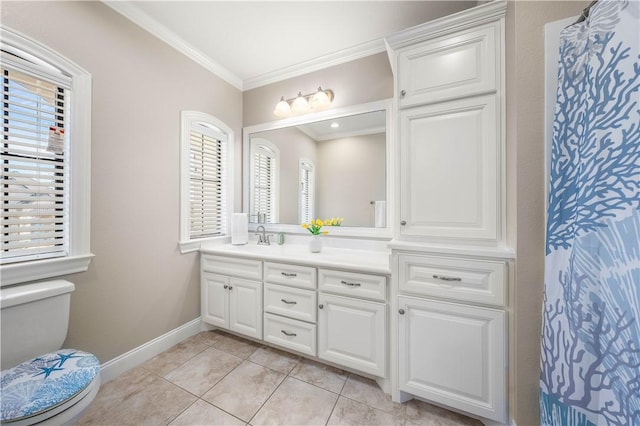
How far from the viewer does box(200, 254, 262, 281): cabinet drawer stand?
6.55 feet

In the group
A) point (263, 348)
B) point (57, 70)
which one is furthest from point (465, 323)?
point (57, 70)

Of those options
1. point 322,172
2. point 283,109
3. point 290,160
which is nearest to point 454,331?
point 322,172

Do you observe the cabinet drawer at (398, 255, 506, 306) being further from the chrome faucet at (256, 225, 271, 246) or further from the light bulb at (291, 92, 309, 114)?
the light bulb at (291, 92, 309, 114)

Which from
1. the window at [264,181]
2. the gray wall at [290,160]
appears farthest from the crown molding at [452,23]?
the window at [264,181]

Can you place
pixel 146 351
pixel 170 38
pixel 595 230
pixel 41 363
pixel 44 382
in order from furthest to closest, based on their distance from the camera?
pixel 170 38
pixel 146 351
pixel 41 363
pixel 44 382
pixel 595 230

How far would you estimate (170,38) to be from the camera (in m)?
2.02

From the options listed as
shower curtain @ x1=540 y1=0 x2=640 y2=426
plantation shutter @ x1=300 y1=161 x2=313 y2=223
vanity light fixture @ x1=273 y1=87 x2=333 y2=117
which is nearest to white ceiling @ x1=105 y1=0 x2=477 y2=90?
vanity light fixture @ x1=273 y1=87 x2=333 y2=117

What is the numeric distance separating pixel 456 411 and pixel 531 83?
1832 millimetres

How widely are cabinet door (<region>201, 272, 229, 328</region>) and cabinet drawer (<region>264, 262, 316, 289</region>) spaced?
50cm

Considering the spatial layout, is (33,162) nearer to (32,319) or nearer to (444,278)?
(32,319)

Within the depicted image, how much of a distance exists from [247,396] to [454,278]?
1490 mm

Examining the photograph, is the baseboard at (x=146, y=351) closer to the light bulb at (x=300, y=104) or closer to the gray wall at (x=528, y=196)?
the light bulb at (x=300, y=104)

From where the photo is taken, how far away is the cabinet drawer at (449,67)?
1.32 m

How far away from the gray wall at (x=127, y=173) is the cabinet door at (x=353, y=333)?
1361 millimetres
